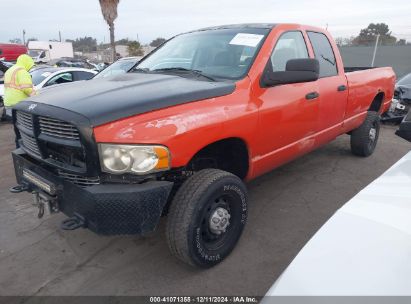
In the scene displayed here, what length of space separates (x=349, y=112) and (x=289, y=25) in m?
1.59

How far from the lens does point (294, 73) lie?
300cm

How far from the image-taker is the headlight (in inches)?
85.7

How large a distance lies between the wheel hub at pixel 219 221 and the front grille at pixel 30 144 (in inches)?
55.7

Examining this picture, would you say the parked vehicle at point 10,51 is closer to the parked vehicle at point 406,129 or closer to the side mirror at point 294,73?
the side mirror at point 294,73

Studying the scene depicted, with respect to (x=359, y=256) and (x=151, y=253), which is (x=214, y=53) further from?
(x=359, y=256)

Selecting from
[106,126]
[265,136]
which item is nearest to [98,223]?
[106,126]

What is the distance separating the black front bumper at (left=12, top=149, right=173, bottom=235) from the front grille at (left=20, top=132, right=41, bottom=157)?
1.68 ft

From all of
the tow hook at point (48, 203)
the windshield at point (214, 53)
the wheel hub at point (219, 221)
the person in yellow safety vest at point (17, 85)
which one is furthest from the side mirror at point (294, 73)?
the person in yellow safety vest at point (17, 85)

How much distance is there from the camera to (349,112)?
4.56 m

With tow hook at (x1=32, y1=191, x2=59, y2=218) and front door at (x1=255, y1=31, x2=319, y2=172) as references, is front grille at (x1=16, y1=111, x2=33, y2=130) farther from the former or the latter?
front door at (x1=255, y1=31, x2=319, y2=172)

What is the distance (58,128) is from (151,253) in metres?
1.32

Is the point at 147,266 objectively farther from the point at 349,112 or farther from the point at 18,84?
the point at 18,84

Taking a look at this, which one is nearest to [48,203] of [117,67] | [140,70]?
[140,70]

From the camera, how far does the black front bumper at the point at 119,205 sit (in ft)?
7.10
